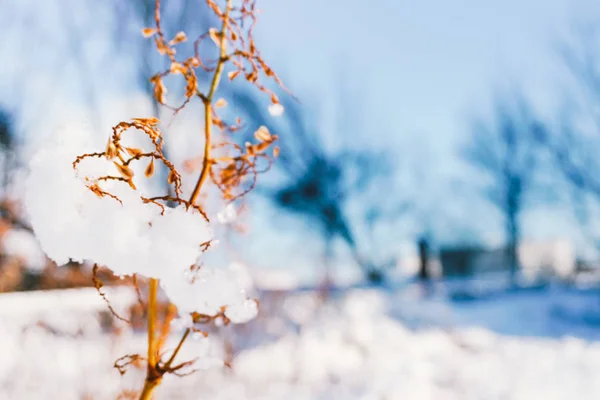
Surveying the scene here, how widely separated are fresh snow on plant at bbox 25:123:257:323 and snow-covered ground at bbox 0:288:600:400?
8.36ft

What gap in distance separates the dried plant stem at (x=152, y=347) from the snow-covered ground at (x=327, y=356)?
2.52 m

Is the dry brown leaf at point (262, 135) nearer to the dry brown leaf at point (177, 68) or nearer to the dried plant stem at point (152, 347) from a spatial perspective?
the dry brown leaf at point (177, 68)

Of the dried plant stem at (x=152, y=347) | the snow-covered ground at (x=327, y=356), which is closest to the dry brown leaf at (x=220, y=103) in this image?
the dried plant stem at (x=152, y=347)

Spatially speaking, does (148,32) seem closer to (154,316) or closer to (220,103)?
(220,103)

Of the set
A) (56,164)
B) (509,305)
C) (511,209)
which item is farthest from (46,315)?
(511,209)

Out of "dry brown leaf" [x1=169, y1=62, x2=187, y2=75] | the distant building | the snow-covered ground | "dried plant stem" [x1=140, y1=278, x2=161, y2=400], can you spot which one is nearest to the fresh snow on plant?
"dried plant stem" [x1=140, y1=278, x2=161, y2=400]

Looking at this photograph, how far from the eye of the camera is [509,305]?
396 inches

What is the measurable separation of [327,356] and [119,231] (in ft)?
17.5

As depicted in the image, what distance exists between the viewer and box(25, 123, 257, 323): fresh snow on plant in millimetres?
836

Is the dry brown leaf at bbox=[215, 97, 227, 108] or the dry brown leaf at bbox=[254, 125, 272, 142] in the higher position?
the dry brown leaf at bbox=[215, 97, 227, 108]

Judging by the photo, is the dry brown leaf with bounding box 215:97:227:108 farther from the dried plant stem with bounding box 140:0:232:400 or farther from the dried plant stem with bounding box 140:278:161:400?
the dried plant stem with bounding box 140:278:161:400

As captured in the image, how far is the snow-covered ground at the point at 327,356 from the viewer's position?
4.45m

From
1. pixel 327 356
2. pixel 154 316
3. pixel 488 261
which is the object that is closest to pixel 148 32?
pixel 154 316

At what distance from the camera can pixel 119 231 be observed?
834mm
